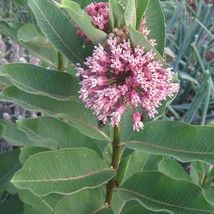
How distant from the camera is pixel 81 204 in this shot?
3.93 ft

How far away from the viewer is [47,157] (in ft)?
3.37

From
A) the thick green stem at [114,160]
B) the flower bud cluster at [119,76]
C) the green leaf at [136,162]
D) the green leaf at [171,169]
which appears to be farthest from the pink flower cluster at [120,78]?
the green leaf at [171,169]

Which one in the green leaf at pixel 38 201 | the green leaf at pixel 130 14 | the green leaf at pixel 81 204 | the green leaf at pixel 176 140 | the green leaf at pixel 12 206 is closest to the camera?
the green leaf at pixel 130 14

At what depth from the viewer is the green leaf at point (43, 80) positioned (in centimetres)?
107

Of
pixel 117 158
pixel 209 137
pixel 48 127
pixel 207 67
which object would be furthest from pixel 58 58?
pixel 207 67

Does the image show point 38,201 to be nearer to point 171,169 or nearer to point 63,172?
point 63,172

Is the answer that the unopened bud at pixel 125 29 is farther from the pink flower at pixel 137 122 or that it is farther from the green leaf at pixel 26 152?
the green leaf at pixel 26 152

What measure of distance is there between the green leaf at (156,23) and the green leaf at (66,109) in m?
0.24

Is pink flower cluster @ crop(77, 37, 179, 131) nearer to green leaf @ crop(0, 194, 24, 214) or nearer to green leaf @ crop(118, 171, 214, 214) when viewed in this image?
green leaf @ crop(118, 171, 214, 214)

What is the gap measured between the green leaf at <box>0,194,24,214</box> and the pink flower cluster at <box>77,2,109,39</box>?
2.29 feet

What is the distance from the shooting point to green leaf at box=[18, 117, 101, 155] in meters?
1.19

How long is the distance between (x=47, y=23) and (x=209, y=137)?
0.47 meters

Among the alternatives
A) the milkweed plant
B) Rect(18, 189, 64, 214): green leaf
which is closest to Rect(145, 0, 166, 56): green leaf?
the milkweed plant

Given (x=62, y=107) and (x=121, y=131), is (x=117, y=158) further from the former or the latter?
(x=62, y=107)
